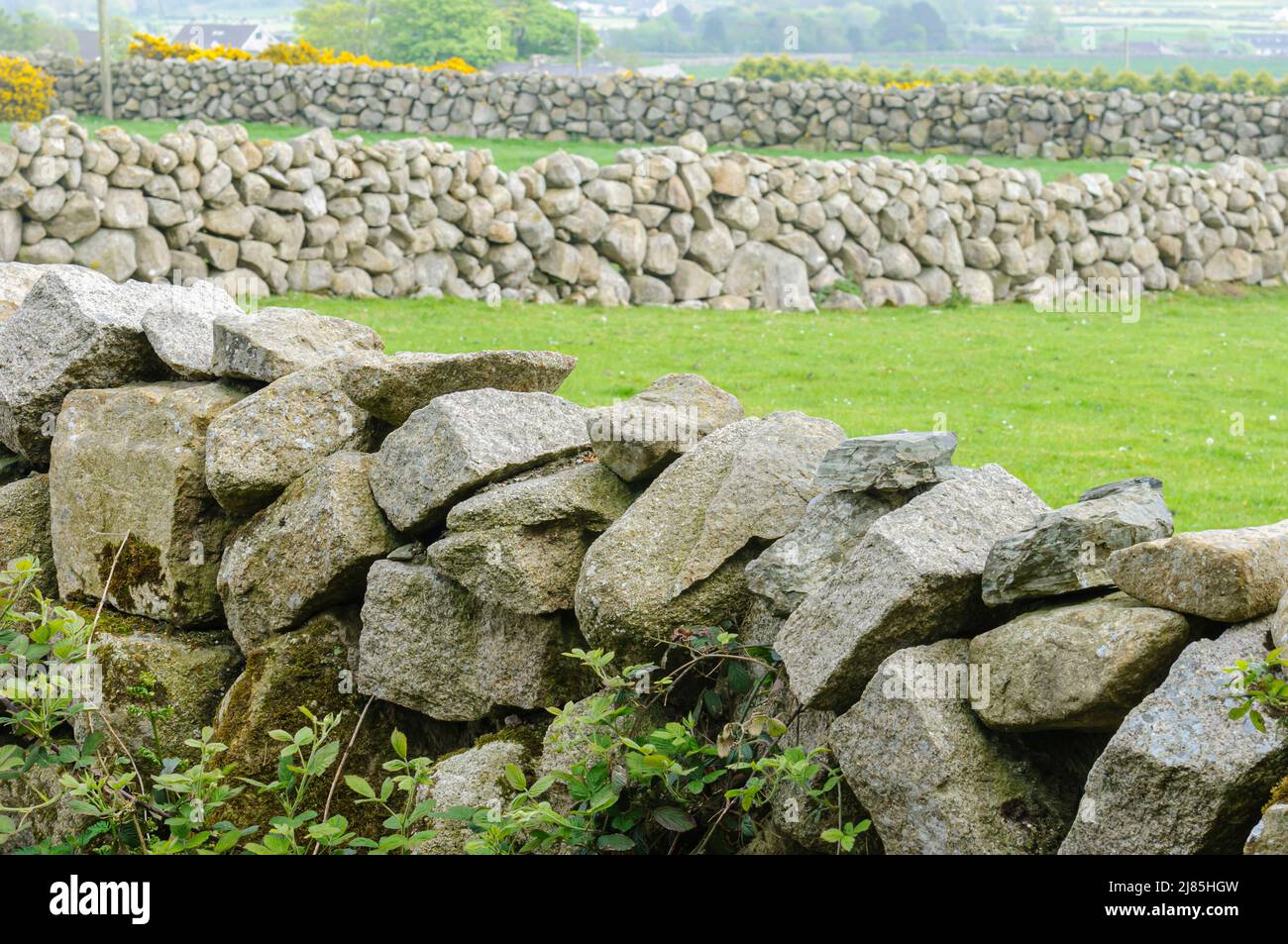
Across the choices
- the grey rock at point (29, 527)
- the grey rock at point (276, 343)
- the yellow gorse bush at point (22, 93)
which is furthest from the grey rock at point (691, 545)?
the yellow gorse bush at point (22, 93)

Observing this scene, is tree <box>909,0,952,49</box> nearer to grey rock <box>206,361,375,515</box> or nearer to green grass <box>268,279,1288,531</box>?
green grass <box>268,279,1288,531</box>

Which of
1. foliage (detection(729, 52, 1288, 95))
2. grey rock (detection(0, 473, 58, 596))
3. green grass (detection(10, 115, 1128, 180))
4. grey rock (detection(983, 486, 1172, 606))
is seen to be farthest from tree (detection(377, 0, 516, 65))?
grey rock (detection(983, 486, 1172, 606))

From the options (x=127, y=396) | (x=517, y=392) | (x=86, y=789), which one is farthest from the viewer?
(x=127, y=396)

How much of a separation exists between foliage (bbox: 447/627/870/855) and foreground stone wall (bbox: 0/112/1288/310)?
34.0 feet

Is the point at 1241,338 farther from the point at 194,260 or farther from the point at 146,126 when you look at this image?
the point at 146,126

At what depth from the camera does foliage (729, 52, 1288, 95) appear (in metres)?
32.6

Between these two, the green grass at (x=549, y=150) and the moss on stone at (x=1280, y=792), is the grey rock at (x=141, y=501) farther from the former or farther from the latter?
the green grass at (x=549, y=150)

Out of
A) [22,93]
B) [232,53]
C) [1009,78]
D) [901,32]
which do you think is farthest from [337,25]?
[22,93]

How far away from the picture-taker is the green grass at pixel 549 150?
2050cm
